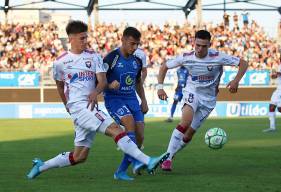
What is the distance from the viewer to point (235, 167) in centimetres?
1136

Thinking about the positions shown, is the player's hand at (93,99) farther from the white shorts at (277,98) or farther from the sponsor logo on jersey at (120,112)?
the white shorts at (277,98)

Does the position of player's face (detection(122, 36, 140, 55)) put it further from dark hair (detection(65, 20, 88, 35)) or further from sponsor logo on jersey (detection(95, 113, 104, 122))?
sponsor logo on jersey (detection(95, 113, 104, 122))

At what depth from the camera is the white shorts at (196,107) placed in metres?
11.3

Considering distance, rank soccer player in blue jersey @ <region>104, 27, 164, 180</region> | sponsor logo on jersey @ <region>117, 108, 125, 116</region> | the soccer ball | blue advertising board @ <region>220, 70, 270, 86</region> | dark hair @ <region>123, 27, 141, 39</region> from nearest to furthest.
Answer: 1. dark hair @ <region>123, 27, 141, 39</region>
2. soccer player in blue jersey @ <region>104, 27, 164, 180</region>
3. sponsor logo on jersey @ <region>117, 108, 125, 116</region>
4. the soccer ball
5. blue advertising board @ <region>220, 70, 270, 86</region>

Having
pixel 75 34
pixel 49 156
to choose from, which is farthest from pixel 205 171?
pixel 49 156

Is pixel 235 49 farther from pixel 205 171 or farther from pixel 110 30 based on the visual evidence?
pixel 205 171

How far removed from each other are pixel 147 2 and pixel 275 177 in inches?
1446

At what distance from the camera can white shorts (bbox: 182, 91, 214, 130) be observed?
11.3 meters

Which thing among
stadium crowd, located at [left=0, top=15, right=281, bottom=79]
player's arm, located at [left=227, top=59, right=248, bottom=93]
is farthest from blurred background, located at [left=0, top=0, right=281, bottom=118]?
player's arm, located at [left=227, top=59, right=248, bottom=93]

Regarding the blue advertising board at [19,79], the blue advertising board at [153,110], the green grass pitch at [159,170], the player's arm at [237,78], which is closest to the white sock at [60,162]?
the green grass pitch at [159,170]

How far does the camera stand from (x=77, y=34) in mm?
9008

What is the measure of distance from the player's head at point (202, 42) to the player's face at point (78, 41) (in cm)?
235

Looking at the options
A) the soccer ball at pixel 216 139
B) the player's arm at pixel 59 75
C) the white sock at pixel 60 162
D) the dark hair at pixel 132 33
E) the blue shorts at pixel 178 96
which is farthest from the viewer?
the blue shorts at pixel 178 96

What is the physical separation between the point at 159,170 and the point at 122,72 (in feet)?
6.19
